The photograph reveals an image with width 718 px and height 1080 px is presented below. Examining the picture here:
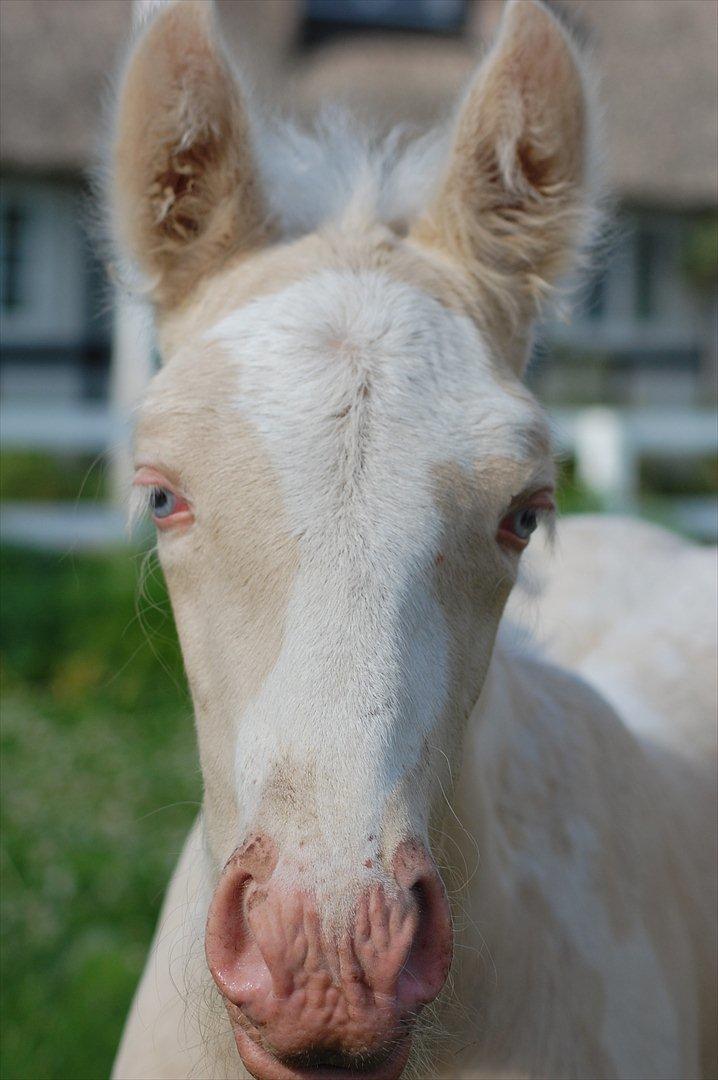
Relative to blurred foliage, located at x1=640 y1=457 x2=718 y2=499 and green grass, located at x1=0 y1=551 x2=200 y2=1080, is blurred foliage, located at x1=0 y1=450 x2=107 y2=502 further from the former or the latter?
blurred foliage, located at x1=640 y1=457 x2=718 y2=499

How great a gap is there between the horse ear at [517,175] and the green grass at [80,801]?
1015 mm

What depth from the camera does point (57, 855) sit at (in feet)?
16.8

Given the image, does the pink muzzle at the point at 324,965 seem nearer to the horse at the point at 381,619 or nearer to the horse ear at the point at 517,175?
the horse at the point at 381,619

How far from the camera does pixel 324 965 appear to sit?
1509 millimetres

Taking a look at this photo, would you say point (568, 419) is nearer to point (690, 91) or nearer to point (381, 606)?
point (381, 606)

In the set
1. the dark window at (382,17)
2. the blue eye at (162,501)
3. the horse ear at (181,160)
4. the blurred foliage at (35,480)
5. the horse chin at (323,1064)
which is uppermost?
the dark window at (382,17)

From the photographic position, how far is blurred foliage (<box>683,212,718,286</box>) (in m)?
18.8

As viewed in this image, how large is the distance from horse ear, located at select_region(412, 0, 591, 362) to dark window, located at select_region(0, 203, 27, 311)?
54.4ft

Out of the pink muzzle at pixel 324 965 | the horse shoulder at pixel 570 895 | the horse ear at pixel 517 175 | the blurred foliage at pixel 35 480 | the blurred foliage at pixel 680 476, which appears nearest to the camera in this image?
the pink muzzle at pixel 324 965

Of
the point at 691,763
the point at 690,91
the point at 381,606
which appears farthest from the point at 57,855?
the point at 690,91

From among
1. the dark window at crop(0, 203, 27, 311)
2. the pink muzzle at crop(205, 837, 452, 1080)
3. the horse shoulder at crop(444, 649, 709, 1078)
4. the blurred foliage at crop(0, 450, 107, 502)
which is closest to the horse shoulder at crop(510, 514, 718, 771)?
the horse shoulder at crop(444, 649, 709, 1078)

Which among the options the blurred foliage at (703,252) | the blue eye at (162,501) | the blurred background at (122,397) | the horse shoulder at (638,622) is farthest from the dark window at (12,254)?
the blue eye at (162,501)

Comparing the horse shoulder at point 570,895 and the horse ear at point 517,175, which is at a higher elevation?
the horse ear at point 517,175

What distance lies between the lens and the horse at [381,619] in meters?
1.58
